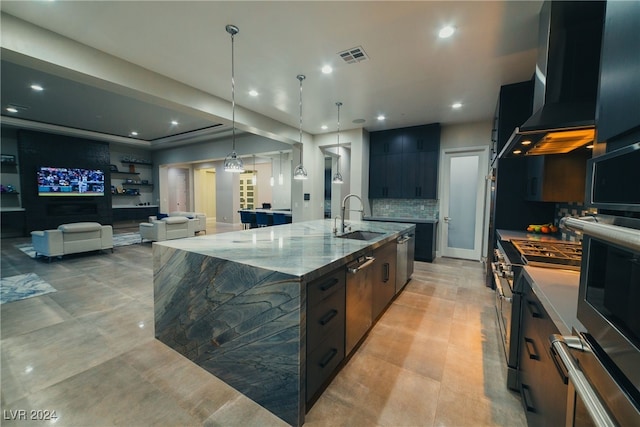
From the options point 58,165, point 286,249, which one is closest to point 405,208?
point 286,249

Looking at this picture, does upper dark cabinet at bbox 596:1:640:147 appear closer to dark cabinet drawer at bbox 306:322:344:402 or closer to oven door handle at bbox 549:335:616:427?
oven door handle at bbox 549:335:616:427

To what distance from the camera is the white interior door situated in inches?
199

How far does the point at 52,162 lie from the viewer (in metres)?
7.77

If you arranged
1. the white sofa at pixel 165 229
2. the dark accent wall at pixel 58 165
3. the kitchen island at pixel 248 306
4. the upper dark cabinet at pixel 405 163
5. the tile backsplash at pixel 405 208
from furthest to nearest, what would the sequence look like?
the dark accent wall at pixel 58 165
the white sofa at pixel 165 229
the tile backsplash at pixel 405 208
the upper dark cabinet at pixel 405 163
the kitchen island at pixel 248 306

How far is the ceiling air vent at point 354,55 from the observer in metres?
2.73

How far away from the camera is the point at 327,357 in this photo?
1702mm

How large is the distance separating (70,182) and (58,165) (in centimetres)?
58

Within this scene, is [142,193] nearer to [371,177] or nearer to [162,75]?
[162,75]

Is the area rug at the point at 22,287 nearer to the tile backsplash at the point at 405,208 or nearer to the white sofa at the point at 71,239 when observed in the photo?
the white sofa at the point at 71,239

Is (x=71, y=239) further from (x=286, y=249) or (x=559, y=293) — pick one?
(x=559, y=293)

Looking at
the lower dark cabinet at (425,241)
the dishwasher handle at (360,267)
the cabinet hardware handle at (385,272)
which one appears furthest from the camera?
the lower dark cabinet at (425,241)

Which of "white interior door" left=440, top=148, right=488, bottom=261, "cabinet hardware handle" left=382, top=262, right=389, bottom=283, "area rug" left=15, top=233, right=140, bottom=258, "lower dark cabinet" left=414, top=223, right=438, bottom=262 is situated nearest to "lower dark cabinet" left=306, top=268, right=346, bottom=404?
"cabinet hardware handle" left=382, top=262, right=389, bottom=283

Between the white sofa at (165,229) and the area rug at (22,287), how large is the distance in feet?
7.83

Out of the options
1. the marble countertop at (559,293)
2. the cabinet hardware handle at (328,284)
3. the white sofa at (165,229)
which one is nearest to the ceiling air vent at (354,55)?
the cabinet hardware handle at (328,284)
